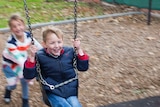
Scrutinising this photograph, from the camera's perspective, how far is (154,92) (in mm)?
4473

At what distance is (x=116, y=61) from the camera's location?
213 inches

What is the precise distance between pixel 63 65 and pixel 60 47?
161mm

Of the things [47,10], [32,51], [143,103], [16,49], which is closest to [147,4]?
[47,10]

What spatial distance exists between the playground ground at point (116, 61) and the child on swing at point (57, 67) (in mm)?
1007

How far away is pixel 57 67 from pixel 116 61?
2342 mm

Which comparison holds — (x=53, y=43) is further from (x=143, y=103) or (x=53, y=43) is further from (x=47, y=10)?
(x=47, y=10)

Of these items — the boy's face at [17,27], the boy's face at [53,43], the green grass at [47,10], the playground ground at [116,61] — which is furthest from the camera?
the green grass at [47,10]

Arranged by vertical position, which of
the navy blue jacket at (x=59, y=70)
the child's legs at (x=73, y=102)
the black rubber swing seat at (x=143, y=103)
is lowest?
the black rubber swing seat at (x=143, y=103)

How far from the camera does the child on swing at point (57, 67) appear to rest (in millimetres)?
3123

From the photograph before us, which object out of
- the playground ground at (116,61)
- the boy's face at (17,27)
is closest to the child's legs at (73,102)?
the boy's face at (17,27)

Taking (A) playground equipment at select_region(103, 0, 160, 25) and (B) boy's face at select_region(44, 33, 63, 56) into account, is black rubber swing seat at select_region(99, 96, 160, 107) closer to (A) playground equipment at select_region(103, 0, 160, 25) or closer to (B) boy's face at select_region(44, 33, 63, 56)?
(B) boy's face at select_region(44, 33, 63, 56)

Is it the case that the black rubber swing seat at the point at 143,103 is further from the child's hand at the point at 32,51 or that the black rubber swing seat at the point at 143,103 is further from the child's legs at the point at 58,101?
the child's hand at the point at 32,51

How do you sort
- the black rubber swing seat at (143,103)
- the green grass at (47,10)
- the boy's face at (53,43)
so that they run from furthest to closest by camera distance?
the green grass at (47,10) < the black rubber swing seat at (143,103) < the boy's face at (53,43)

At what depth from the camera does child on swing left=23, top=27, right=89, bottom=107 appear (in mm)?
3123
